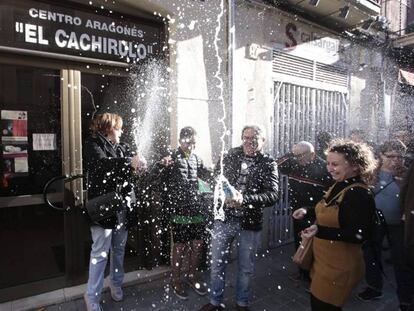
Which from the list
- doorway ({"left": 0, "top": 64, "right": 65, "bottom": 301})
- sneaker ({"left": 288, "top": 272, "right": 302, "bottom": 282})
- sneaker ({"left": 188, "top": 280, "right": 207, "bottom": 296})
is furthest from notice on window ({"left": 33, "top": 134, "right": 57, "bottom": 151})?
sneaker ({"left": 288, "top": 272, "right": 302, "bottom": 282})

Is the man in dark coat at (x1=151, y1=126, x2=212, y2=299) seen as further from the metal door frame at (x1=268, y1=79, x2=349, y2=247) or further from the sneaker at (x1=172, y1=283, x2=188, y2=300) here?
the metal door frame at (x1=268, y1=79, x2=349, y2=247)

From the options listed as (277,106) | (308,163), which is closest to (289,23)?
(277,106)

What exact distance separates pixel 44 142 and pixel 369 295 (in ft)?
13.8

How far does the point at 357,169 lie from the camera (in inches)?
95.4

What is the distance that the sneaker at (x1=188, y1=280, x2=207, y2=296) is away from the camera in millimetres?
3815

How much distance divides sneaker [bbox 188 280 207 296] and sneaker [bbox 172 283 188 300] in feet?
0.53

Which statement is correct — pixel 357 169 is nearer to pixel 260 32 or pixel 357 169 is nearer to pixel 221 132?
pixel 221 132

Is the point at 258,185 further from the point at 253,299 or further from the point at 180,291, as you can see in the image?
the point at 180,291

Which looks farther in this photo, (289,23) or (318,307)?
(289,23)

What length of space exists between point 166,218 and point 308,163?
6.48 ft

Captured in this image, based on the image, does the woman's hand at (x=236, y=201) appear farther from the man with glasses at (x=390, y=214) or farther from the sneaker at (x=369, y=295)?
the sneaker at (x=369, y=295)

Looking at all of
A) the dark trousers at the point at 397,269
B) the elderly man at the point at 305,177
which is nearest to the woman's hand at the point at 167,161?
the elderly man at the point at 305,177

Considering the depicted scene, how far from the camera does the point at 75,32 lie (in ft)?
12.2

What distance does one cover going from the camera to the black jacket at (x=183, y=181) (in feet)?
12.5
